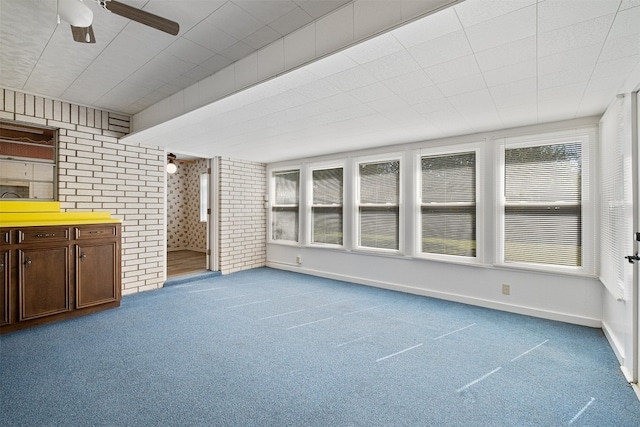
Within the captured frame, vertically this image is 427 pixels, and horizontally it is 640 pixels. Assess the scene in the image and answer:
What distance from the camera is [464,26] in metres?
1.63

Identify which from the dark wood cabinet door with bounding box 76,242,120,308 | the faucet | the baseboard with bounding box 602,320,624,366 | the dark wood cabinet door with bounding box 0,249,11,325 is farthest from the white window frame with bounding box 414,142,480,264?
the faucet

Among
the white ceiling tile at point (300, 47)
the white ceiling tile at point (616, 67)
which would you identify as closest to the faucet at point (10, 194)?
the white ceiling tile at point (300, 47)

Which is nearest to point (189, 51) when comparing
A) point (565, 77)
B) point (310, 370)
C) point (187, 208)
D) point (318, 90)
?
point (318, 90)

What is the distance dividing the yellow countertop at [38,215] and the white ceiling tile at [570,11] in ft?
14.8

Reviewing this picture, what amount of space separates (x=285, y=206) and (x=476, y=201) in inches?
146

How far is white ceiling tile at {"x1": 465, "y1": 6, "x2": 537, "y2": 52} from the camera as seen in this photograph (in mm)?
1553

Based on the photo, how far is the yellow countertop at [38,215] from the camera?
314cm

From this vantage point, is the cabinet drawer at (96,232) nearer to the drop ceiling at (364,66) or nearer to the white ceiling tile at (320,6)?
the drop ceiling at (364,66)

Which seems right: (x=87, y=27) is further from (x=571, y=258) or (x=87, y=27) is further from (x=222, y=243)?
(x=571, y=258)

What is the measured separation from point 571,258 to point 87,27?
189 inches

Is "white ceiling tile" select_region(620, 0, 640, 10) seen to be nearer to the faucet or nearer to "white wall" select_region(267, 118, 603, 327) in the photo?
"white wall" select_region(267, 118, 603, 327)

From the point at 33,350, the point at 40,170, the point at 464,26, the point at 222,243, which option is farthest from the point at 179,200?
the point at 464,26

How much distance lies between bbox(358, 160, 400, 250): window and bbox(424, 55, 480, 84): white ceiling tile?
100.0 inches

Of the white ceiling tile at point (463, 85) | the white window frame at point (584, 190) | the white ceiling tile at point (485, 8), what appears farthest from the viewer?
the white window frame at point (584, 190)
